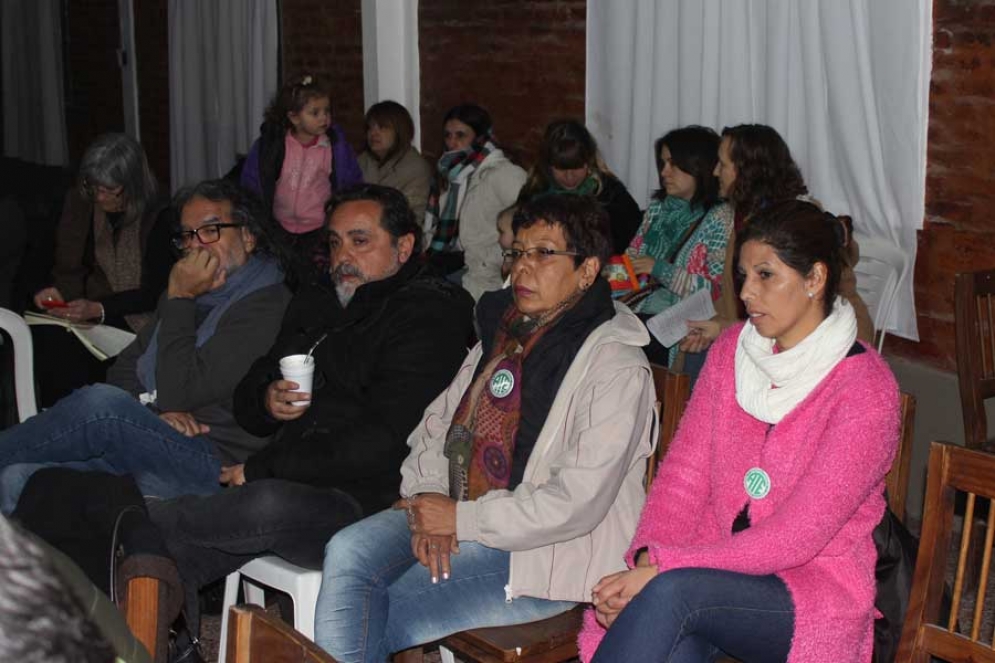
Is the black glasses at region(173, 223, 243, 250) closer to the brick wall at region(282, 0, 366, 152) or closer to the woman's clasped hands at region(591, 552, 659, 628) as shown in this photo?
the woman's clasped hands at region(591, 552, 659, 628)

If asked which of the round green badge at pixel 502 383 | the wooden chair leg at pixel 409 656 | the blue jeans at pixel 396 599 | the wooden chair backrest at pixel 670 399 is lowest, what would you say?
the wooden chair leg at pixel 409 656

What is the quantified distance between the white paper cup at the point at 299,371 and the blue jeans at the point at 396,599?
383 millimetres

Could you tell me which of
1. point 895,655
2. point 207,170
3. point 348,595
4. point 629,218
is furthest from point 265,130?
point 895,655

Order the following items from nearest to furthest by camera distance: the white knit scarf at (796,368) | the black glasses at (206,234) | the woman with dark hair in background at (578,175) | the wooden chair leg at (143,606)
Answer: the wooden chair leg at (143,606)
the white knit scarf at (796,368)
the black glasses at (206,234)
the woman with dark hair in background at (578,175)

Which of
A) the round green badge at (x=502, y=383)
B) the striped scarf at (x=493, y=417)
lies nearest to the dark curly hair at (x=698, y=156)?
the striped scarf at (x=493, y=417)

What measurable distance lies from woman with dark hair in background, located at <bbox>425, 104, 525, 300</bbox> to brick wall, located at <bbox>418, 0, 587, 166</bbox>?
0.72 ft

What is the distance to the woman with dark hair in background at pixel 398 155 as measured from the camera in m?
6.43

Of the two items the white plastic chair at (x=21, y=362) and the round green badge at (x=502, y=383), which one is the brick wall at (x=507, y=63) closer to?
the white plastic chair at (x=21, y=362)

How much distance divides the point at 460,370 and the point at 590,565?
561 mm

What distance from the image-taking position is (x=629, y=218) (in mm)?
5102

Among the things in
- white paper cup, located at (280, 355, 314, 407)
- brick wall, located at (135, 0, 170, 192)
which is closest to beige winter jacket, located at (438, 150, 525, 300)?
white paper cup, located at (280, 355, 314, 407)

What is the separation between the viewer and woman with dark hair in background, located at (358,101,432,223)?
6.43 meters

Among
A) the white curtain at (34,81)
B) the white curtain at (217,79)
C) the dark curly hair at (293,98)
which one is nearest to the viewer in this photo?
the dark curly hair at (293,98)

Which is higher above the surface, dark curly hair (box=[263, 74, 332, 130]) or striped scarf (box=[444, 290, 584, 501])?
dark curly hair (box=[263, 74, 332, 130])
